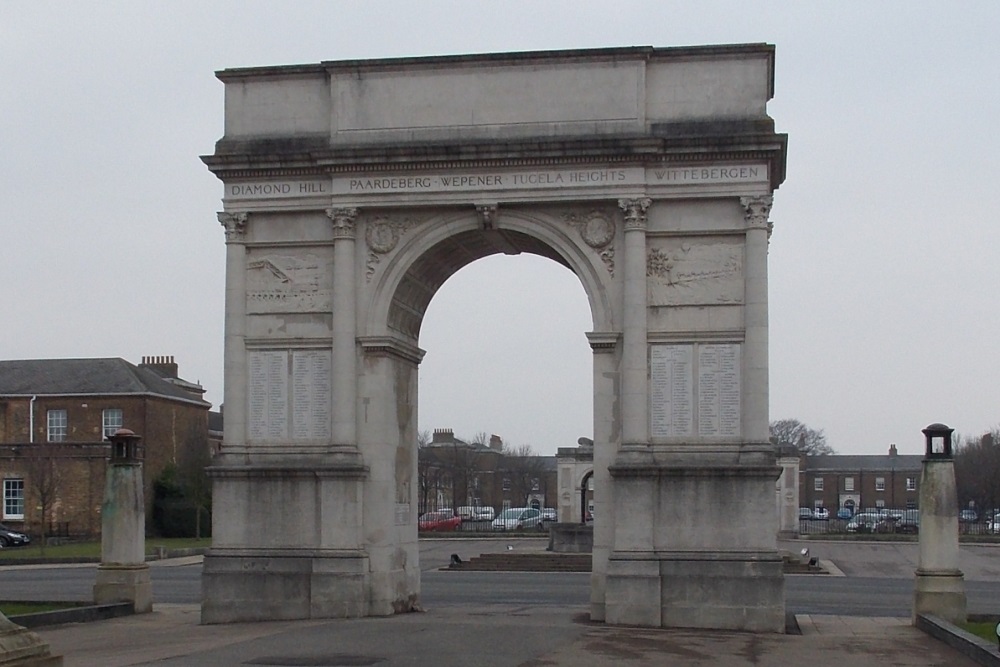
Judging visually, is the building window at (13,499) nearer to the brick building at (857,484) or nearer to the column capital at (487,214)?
the column capital at (487,214)

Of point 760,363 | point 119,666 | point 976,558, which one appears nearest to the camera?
point 119,666

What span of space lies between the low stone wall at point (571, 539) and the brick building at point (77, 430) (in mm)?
20436

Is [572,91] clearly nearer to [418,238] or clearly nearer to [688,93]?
[688,93]

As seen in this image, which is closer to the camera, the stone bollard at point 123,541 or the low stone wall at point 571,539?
the stone bollard at point 123,541

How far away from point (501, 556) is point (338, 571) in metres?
21.8

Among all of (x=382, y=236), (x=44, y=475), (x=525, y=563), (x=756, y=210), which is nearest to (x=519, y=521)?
(x=44, y=475)

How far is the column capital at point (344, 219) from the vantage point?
963 inches

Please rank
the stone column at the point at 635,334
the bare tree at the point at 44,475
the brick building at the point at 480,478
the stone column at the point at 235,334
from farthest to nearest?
the brick building at the point at 480,478
the bare tree at the point at 44,475
the stone column at the point at 235,334
the stone column at the point at 635,334

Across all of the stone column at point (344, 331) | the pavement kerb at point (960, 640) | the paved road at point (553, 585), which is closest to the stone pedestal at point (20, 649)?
the pavement kerb at point (960, 640)

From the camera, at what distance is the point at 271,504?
2428cm

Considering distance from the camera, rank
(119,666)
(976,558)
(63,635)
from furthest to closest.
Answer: (976,558) < (63,635) < (119,666)

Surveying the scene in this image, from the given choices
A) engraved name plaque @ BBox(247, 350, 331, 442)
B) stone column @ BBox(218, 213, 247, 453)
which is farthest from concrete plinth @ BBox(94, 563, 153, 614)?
engraved name plaque @ BBox(247, 350, 331, 442)

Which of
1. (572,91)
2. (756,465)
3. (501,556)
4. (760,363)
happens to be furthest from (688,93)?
(501,556)

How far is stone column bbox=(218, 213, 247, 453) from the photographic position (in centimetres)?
2473
